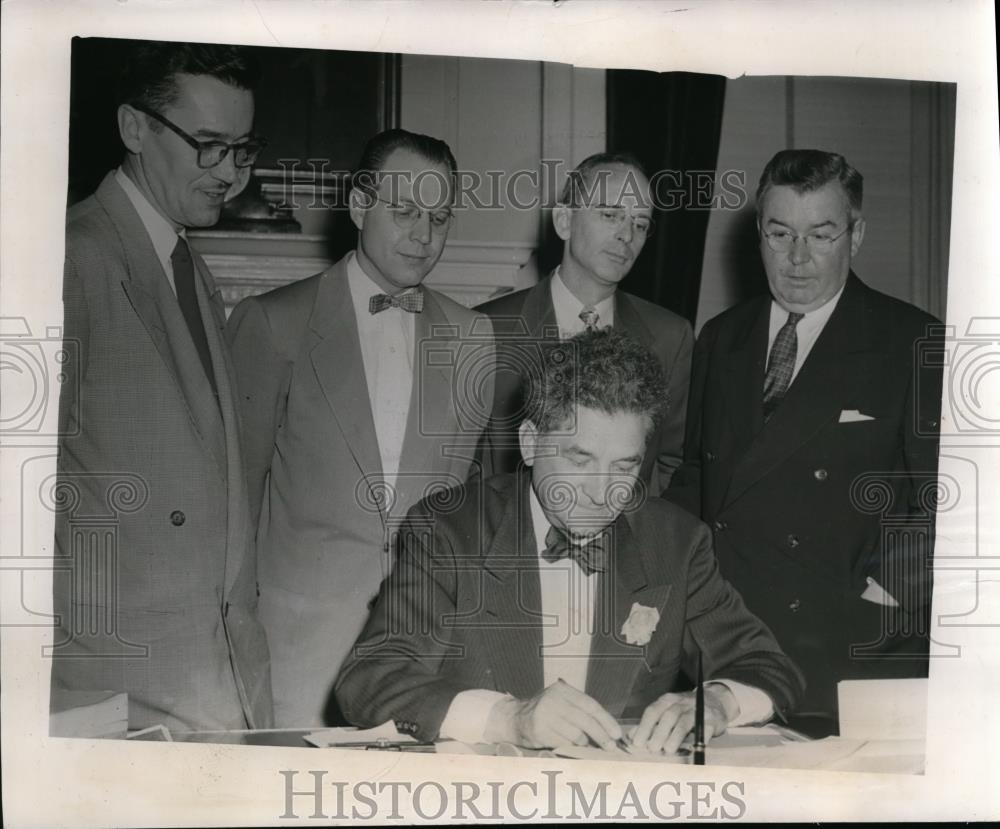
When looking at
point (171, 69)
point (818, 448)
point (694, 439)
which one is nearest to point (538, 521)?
point (694, 439)

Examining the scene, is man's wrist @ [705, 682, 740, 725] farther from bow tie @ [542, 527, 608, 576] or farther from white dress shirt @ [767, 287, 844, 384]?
white dress shirt @ [767, 287, 844, 384]

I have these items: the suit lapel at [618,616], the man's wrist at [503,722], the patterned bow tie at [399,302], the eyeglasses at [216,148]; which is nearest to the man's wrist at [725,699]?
the suit lapel at [618,616]

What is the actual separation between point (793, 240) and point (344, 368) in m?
1.46

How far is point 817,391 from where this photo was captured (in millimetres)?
3666

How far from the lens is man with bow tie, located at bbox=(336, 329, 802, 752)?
352 cm

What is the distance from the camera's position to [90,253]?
350 cm

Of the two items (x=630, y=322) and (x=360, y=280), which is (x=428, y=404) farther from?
(x=630, y=322)

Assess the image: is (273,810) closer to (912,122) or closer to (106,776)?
(106,776)

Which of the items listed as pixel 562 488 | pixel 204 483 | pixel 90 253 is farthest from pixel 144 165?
pixel 562 488

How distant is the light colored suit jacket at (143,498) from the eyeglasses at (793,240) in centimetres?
174

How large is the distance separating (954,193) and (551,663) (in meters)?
1.99

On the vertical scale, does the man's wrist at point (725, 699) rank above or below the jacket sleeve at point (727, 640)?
below

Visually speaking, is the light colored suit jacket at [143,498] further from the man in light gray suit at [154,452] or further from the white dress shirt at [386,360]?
the white dress shirt at [386,360]

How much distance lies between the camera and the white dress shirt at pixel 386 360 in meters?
3.57
